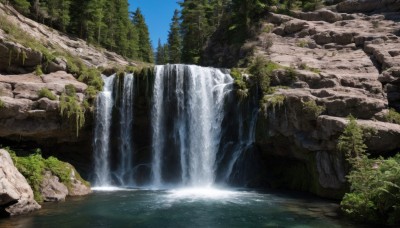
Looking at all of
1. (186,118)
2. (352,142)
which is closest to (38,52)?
(186,118)

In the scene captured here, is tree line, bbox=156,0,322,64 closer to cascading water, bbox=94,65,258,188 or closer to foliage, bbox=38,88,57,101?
cascading water, bbox=94,65,258,188

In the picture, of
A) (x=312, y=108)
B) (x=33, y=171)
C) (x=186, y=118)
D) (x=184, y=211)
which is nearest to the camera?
(x=184, y=211)

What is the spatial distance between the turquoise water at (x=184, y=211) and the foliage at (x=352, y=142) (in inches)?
115

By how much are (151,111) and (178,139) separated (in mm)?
3126

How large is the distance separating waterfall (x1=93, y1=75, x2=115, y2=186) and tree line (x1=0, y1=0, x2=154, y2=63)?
24891 mm

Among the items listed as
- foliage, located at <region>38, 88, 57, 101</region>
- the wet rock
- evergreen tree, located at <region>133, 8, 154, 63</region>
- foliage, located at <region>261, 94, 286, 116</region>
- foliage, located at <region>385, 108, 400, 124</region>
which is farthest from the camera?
evergreen tree, located at <region>133, 8, 154, 63</region>

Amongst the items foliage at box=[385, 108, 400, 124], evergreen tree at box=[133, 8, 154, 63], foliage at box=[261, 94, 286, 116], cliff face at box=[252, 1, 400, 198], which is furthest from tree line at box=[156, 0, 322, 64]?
foliage at box=[385, 108, 400, 124]

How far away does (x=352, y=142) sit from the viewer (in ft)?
67.3

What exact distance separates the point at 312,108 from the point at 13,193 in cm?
1717

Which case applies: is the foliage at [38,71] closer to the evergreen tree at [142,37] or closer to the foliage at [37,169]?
the foliage at [37,169]

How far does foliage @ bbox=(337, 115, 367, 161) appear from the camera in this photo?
20.3m

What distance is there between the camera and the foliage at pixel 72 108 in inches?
1006

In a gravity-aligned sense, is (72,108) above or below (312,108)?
above

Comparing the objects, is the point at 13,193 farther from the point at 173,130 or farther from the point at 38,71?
the point at 173,130
